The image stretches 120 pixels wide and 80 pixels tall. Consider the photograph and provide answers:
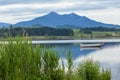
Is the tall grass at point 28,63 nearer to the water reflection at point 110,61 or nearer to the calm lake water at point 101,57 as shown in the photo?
the calm lake water at point 101,57

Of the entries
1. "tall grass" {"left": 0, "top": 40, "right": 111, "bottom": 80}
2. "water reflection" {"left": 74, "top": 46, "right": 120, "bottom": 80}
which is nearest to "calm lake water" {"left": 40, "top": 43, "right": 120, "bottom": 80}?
"water reflection" {"left": 74, "top": 46, "right": 120, "bottom": 80}

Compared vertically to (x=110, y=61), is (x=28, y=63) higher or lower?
higher

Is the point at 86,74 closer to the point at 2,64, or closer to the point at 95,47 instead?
the point at 2,64

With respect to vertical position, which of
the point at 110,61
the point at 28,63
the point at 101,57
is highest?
the point at 28,63

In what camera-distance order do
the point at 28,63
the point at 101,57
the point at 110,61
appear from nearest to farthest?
the point at 28,63 < the point at 110,61 < the point at 101,57

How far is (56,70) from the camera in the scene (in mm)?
15625

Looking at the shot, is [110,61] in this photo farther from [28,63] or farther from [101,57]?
[28,63]

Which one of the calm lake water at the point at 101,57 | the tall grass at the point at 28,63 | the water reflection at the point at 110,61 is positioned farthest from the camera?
the water reflection at the point at 110,61

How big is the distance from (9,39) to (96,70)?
913 cm

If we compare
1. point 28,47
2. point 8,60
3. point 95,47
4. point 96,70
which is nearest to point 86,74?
point 96,70

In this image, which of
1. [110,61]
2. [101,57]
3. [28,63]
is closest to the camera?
[28,63]

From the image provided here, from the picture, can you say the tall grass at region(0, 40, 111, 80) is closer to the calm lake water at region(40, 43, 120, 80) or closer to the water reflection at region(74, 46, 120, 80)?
the calm lake water at region(40, 43, 120, 80)

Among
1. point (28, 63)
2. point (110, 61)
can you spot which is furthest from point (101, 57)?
point (28, 63)

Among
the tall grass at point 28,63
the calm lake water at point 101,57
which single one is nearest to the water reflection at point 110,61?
the calm lake water at point 101,57
